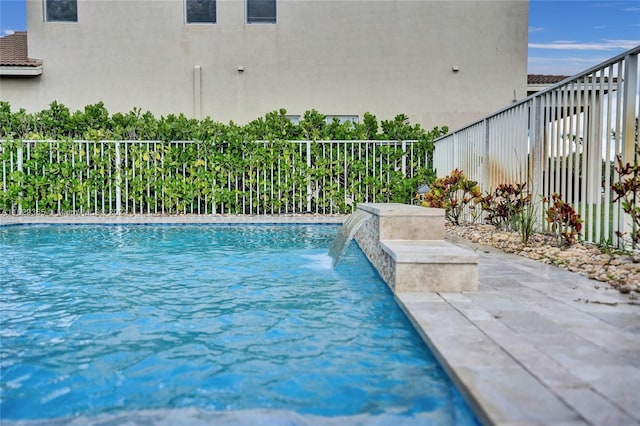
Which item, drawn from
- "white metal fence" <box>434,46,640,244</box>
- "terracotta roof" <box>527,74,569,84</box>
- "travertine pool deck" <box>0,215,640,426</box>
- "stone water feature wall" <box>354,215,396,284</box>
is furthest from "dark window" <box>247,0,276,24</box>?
"travertine pool deck" <box>0,215,640,426</box>

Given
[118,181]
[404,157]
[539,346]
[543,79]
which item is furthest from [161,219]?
[543,79]

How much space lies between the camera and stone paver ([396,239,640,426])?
2.07m

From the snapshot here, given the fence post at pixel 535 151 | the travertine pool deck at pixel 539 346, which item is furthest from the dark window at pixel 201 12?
the travertine pool deck at pixel 539 346

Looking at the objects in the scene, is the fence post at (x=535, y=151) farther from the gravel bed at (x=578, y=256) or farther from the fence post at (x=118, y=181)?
the fence post at (x=118, y=181)

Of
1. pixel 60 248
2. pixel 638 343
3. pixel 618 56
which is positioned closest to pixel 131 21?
pixel 60 248

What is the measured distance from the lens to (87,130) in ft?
41.4

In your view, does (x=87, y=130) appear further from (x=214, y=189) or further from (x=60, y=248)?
(x=60, y=248)

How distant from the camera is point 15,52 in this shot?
15.8 metres

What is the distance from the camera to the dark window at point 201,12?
48.4 ft

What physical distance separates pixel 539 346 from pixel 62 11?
1548cm

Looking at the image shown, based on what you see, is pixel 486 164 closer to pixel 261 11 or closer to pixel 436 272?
pixel 436 272

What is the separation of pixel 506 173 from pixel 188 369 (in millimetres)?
6432

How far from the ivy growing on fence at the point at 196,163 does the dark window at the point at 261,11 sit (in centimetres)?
355

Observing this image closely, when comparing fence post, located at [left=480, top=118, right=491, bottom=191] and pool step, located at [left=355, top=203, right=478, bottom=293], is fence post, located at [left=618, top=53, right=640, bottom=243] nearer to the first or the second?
pool step, located at [left=355, top=203, right=478, bottom=293]
